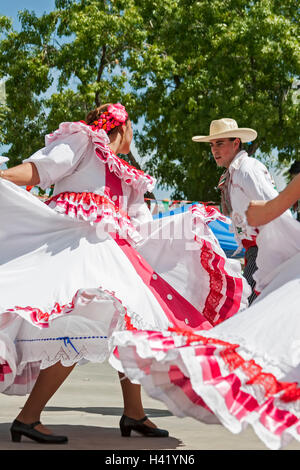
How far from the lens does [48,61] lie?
58.8ft

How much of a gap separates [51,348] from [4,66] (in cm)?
1568

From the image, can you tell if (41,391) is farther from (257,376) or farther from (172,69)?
(172,69)

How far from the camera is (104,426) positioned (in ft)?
14.0

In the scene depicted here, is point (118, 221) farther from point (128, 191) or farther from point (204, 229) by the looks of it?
point (204, 229)

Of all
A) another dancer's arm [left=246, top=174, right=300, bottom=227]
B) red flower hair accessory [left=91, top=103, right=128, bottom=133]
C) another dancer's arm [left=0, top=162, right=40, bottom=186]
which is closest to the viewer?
another dancer's arm [left=246, top=174, right=300, bottom=227]

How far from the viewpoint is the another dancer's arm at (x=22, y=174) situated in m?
3.79

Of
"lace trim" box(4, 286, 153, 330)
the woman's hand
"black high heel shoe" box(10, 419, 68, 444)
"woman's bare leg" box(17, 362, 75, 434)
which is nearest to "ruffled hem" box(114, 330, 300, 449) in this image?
the woman's hand

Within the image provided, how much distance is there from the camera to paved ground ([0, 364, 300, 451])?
361cm

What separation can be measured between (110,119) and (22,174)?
2.25ft

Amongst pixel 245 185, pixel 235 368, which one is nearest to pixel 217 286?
pixel 245 185

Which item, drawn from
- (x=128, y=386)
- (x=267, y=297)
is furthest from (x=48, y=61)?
(x=267, y=297)

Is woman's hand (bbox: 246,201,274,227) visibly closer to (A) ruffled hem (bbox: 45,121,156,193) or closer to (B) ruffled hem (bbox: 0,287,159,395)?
(B) ruffled hem (bbox: 0,287,159,395)

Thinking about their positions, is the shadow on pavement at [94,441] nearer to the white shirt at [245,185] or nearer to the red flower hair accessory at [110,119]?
the white shirt at [245,185]

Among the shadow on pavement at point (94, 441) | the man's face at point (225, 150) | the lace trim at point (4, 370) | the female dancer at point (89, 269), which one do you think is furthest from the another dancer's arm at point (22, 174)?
the man's face at point (225, 150)
